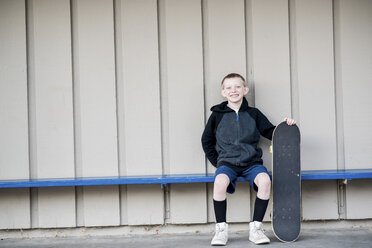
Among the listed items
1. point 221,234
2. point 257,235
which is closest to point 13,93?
point 221,234

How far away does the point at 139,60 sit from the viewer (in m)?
3.57

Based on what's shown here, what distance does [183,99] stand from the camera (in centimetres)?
358

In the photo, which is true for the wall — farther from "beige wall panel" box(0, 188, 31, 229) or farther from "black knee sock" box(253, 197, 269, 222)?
"black knee sock" box(253, 197, 269, 222)

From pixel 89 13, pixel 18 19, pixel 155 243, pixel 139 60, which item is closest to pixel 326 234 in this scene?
pixel 155 243

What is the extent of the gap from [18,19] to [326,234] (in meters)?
3.03

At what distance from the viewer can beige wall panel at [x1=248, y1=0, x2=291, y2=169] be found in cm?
360

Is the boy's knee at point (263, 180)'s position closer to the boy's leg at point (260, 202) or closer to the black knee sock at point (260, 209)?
the boy's leg at point (260, 202)

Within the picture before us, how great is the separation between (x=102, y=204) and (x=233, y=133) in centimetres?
122

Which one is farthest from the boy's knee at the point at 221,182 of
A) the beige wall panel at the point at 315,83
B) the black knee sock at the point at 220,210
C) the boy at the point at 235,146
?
the beige wall panel at the point at 315,83

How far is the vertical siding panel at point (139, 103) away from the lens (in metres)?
3.55

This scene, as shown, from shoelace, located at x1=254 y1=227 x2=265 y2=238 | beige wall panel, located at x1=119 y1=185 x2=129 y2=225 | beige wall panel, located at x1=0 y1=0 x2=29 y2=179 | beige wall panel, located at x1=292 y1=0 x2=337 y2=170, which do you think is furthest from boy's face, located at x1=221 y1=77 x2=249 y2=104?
beige wall panel, located at x1=0 y1=0 x2=29 y2=179

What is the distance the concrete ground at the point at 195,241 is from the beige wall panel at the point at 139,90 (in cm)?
55

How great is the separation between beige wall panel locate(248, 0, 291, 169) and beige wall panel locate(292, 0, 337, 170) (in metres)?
0.11

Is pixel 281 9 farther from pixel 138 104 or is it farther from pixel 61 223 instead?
pixel 61 223
